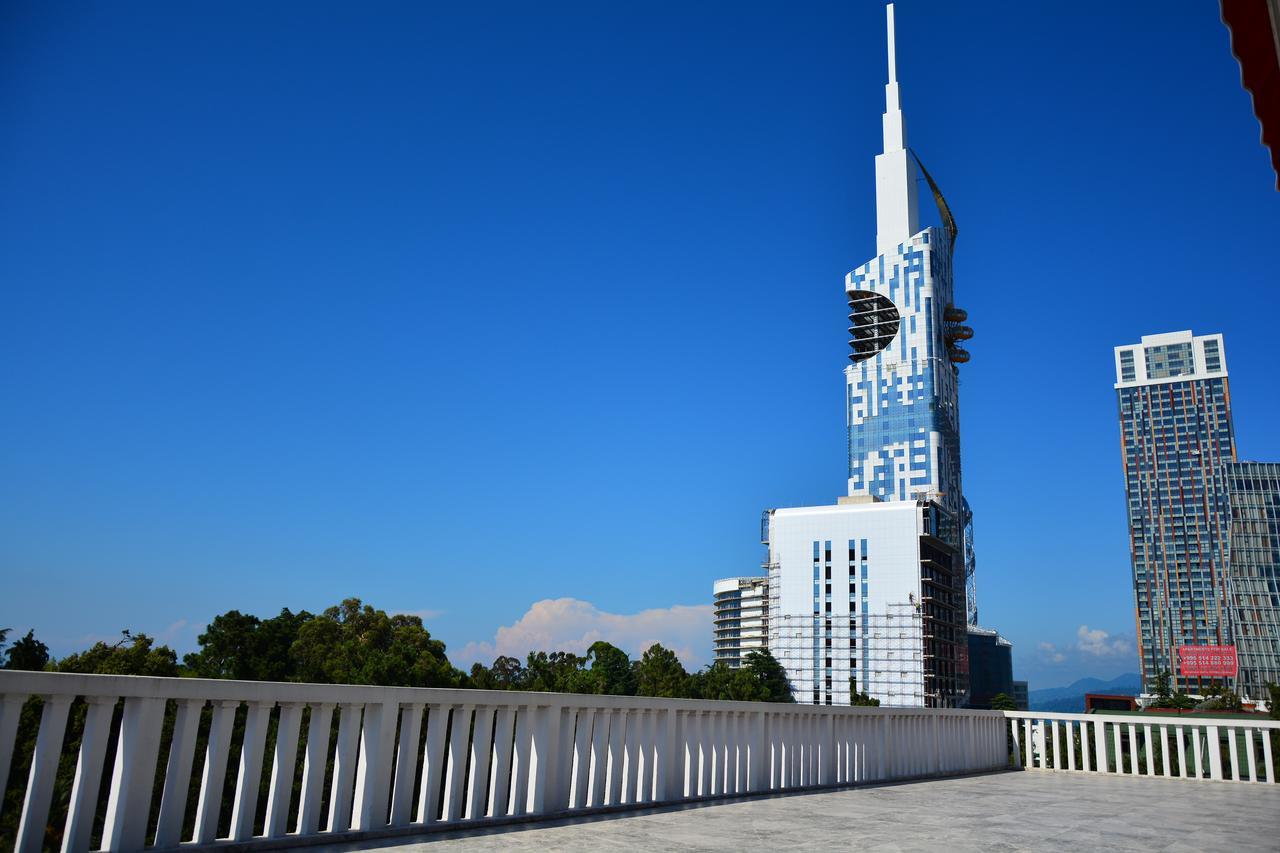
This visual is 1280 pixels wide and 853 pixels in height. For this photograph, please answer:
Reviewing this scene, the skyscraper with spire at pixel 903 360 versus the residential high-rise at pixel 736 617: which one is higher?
the skyscraper with spire at pixel 903 360

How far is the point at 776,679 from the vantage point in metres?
94.8

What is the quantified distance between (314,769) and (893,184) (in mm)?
131483

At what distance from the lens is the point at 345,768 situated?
4.43m

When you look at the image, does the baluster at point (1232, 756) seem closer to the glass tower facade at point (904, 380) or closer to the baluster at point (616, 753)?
the baluster at point (616, 753)

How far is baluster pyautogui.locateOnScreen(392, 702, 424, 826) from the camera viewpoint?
4.55 metres

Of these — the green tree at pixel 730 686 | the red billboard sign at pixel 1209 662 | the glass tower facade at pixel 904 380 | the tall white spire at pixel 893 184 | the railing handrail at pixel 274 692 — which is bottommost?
the green tree at pixel 730 686

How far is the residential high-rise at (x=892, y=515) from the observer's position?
→ 304 ft

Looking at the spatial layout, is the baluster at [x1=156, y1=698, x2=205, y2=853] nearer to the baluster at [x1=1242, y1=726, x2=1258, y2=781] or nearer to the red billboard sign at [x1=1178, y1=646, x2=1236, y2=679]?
the baluster at [x1=1242, y1=726, x2=1258, y2=781]

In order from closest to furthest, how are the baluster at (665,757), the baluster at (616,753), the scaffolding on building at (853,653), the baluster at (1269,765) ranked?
the baluster at (616,753) → the baluster at (665,757) → the baluster at (1269,765) → the scaffolding on building at (853,653)

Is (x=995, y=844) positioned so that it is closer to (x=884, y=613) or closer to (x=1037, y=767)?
(x=1037, y=767)

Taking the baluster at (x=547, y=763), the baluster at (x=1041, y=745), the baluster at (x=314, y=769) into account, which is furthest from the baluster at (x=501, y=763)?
the baluster at (x=1041, y=745)

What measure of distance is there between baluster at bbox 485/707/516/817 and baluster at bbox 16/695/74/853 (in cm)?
226

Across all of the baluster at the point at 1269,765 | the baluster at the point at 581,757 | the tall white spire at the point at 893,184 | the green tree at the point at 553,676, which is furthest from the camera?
the tall white spire at the point at 893,184

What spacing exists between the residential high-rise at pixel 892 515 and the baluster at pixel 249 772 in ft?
304
